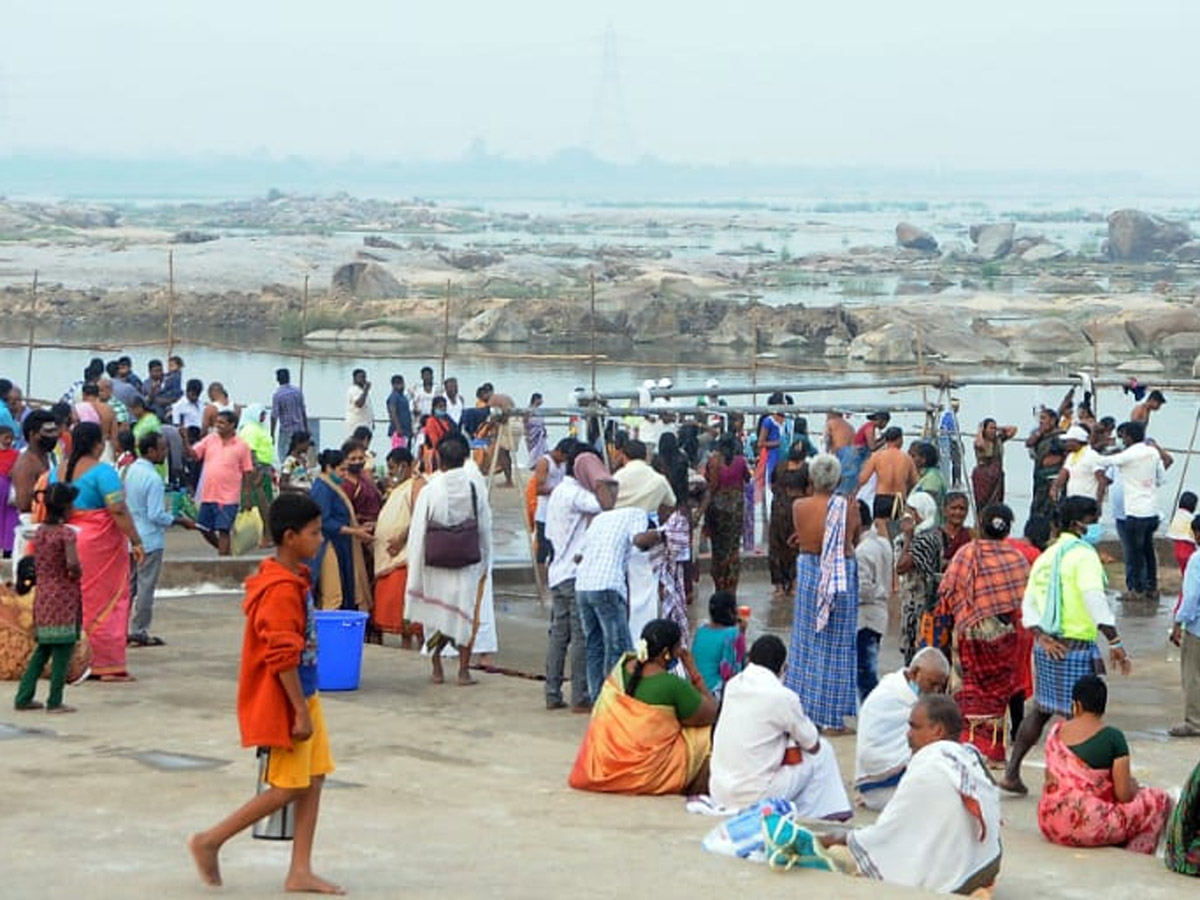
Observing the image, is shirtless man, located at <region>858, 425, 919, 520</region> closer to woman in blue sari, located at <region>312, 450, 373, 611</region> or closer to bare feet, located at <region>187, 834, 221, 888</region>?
woman in blue sari, located at <region>312, 450, 373, 611</region>

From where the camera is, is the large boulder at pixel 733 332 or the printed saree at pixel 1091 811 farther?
the large boulder at pixel 733 332

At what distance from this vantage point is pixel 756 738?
29.5 ft

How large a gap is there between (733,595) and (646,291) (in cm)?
4615

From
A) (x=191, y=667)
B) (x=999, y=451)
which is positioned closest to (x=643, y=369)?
(x=999, y=451)

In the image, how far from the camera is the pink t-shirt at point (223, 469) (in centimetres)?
1611

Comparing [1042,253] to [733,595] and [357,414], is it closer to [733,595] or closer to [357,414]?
[357,414]

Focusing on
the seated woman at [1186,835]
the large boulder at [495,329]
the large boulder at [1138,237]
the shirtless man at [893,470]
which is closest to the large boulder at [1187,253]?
the large boulder at [1138,237]

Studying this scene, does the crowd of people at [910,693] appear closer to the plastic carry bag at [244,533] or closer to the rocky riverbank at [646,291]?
the plastic carry bag at [244,533]

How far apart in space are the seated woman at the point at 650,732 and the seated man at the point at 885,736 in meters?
0.66

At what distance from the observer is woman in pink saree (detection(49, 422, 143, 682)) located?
37.4ft

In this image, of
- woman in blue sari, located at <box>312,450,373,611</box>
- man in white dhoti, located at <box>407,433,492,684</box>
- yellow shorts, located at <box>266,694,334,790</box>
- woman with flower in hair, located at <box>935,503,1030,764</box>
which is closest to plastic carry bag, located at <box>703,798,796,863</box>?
yellow shorts, located at <box>266,694,334,790</box>

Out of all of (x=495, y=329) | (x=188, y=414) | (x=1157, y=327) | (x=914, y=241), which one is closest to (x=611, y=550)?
(x=188, y=414)

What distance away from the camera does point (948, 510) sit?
11.6 m

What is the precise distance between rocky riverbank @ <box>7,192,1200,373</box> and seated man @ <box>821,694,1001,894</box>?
58.9ft
